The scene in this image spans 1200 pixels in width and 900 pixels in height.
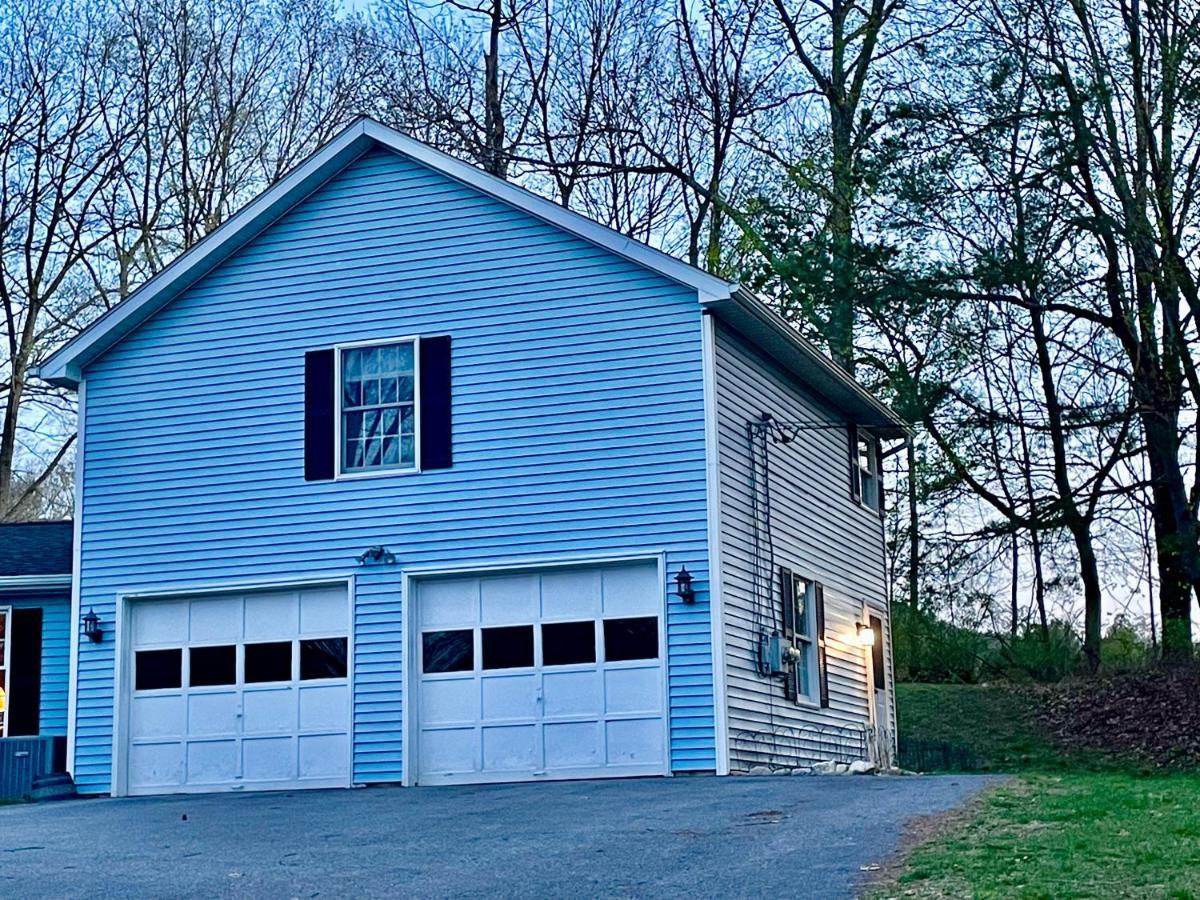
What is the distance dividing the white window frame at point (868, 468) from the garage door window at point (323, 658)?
330 inches

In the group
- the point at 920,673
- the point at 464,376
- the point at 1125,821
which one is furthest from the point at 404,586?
the point at 920,673

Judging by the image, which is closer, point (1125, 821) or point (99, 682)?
point (1125, 821)

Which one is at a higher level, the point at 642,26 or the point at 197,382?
the point at 642,26

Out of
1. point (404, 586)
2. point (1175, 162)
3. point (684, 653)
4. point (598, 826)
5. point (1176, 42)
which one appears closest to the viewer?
point (598, 826)

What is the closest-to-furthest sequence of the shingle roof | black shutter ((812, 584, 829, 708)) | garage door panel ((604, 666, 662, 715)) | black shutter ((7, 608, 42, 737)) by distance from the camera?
garage door panel ((604, 666, 662, 715)) → black shutter ((812, 584, 829, 708)) → black shutter ((7, 608, 42, 737)) → the shingle roof

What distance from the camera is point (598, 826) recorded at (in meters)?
12.2

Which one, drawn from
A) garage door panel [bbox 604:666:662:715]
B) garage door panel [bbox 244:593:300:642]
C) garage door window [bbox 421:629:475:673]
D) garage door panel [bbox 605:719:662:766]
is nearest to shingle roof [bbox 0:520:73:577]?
garage door panel [bbox 244:593:300:642]

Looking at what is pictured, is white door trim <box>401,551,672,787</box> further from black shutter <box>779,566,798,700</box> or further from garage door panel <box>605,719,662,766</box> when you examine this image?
black shutter <box>779,566,798,700</box>

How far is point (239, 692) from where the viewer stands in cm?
1925

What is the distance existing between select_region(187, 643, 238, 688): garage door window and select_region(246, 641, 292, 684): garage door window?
7.4 inches

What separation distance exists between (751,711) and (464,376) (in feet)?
15.3

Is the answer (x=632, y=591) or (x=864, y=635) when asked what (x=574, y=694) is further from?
(x=864, y=635)

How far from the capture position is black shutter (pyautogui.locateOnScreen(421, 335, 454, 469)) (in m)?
18.7

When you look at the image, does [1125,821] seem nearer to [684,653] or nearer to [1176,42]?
[684,653]
